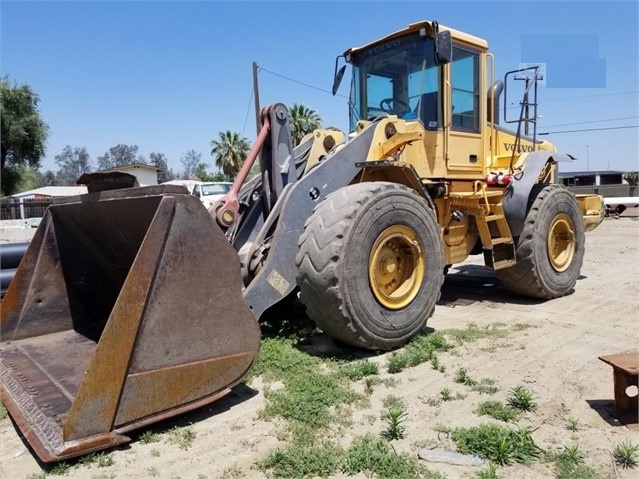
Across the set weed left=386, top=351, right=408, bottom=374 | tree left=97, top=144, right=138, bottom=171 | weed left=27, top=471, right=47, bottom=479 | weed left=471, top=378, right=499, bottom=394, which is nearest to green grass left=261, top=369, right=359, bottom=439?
weed left=386, top=351, right=408, bottom=374

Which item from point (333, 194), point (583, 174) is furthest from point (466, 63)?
point (583, 174)

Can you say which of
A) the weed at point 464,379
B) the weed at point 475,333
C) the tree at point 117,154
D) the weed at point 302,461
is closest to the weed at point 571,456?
the weed at point 464,379

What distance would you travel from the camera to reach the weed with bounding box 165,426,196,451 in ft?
9.20

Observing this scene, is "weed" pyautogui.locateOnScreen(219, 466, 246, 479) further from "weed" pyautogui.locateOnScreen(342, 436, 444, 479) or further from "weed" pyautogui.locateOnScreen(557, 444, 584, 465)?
"weed" pyautogui.locateOnScreen(557, 444, 584, 465)

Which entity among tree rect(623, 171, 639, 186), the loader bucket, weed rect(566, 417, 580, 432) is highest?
tree rect(623, 171, 639, 186)

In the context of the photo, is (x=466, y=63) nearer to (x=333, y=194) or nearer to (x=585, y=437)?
(x=333, y=194)

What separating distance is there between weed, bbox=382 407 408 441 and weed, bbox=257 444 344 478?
332 millimetres

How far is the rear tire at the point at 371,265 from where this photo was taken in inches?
150

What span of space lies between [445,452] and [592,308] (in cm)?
400

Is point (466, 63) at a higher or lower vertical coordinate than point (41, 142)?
lower

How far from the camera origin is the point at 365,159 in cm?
481

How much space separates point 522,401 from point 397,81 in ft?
12.4

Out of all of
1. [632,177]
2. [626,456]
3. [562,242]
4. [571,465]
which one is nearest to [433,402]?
[571,465]

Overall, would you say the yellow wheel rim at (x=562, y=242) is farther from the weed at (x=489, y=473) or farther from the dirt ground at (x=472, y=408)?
the weed at (x=489, y=473)
